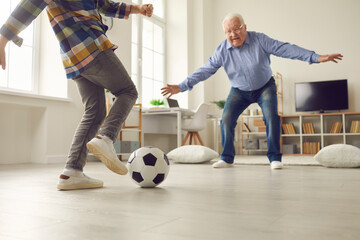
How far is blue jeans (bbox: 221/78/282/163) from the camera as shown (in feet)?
9.73

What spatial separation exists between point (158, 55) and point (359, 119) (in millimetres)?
3803

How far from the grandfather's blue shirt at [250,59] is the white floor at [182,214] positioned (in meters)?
1.54

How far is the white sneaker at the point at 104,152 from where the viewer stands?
1.51m

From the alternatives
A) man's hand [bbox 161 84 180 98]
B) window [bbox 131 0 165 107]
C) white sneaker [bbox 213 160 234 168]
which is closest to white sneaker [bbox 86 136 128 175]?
man's hand [bbox 161 84 180 98]

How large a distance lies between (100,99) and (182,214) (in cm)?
84

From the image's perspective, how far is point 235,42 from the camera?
3.02 metres

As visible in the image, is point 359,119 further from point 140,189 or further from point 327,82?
point 140,189

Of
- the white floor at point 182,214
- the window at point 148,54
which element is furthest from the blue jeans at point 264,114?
the window at point 148,54

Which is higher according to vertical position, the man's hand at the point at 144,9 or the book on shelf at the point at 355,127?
the man's hand at the point at 144,9

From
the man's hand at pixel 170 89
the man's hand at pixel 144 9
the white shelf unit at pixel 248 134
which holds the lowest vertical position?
the white shelf unit at pixel 248 134

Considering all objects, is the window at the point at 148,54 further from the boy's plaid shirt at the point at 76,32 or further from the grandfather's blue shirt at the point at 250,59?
the boy's plaid shirt at the point at 76,32

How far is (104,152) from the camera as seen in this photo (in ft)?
4.99

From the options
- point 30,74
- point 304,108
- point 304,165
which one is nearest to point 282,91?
point 304,108

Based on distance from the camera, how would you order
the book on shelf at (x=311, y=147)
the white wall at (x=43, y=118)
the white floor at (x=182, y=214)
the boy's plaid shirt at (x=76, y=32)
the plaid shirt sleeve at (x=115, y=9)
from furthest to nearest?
the book on shelf at (x=311, y=147), the white wall at (x=43, y=118), the plaid shirt sleeve at (x=115, y=9), the boy's plaid shirt at (x=76, y=32), the white floor at (x=182, y=214)
